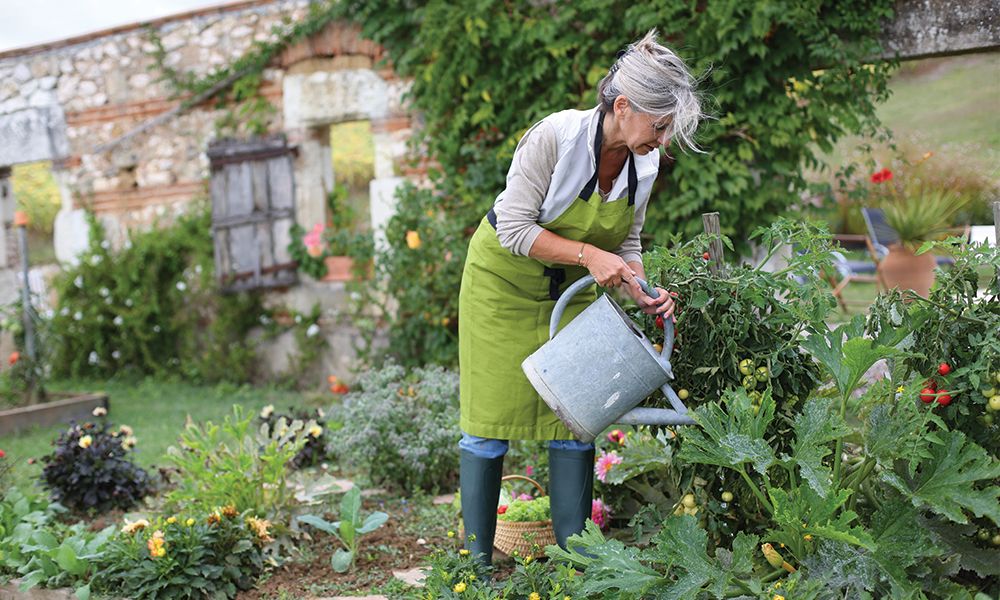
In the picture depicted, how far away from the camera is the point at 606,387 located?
231cm

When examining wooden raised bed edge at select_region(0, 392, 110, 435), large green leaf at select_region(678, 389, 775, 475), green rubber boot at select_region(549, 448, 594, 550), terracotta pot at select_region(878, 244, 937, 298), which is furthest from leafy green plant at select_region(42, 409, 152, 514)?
terracotta pot at select_region(878, 244, 937, 298)

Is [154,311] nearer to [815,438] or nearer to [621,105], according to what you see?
[621,105]

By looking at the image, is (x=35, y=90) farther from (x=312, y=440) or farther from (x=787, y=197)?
(x=787, y=197)

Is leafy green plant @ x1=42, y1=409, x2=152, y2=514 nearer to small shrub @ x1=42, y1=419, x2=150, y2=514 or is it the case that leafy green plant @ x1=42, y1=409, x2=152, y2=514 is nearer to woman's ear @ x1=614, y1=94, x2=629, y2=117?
small shrub @ x1=42, y1=419, x2=150, y2=514

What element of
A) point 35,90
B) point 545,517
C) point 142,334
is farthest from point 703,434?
point 35,90

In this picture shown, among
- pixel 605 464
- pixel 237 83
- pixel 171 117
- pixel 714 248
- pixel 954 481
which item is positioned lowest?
pixel 605 464

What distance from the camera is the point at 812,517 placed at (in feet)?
6.86

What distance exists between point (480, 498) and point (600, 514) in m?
0.53

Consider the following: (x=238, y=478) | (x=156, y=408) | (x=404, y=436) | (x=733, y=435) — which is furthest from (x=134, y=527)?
(x=156, y=408)

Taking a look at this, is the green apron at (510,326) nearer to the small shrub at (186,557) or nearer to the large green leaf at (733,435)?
the large green leaf at (733,435)

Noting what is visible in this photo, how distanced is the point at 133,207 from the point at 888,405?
6.63 m

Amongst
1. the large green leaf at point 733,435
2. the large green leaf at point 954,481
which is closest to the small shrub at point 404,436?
the large green leaf at point 733,435

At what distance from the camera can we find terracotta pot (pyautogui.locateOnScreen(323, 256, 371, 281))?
677 cm

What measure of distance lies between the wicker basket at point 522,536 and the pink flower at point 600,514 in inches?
5.7
